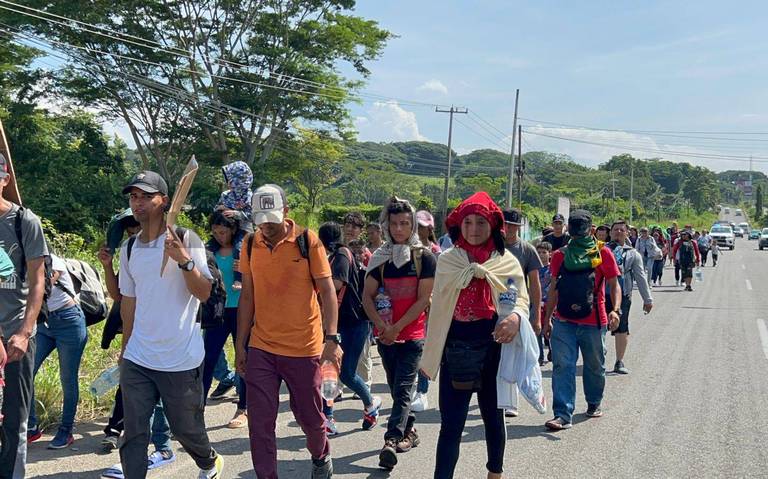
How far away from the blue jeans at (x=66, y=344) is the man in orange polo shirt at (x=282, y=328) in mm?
1735

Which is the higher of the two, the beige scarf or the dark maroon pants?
the beige scarf

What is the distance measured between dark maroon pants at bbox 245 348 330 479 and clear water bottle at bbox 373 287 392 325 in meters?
0.95

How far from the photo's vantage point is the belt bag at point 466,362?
12.1 ft

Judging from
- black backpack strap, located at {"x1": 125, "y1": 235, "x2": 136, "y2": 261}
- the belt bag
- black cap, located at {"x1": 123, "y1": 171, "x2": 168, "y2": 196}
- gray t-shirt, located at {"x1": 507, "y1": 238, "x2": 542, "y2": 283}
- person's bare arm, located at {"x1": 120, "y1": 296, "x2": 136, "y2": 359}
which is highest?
black cap, located at {"x1": 123, "y1": 171, "x2": 168, "y2": 196}

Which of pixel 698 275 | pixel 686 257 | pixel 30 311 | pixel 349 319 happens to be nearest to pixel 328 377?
pixel 349 319

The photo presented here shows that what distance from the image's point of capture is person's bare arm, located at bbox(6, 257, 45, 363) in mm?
3373

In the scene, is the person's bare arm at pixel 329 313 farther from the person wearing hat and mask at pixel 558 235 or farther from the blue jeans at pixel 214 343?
the person wearing hat and mask at pixel 558 235

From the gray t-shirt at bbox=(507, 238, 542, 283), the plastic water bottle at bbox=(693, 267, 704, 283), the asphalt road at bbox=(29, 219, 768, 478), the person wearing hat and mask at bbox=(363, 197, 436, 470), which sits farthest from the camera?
the plastic water bottle at bbox=(693, 267, 704, 283)

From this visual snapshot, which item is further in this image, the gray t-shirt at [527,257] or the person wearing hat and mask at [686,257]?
the person wearing hat and mask at [686,257]

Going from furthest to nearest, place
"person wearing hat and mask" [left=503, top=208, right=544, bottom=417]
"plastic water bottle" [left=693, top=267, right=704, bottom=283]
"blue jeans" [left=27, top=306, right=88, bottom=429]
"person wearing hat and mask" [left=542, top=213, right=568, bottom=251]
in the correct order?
"plastic water bottle" [left=693, top=267, right=704, bottom=283], "person wearing hat and mask" [left=542, top=213, right=568, bottom=251], "person wearing hat and mask" [left=503, top=208, right=544, bottom=417], "blue jeans" [left=27, top=306, right=88, bottom=429]

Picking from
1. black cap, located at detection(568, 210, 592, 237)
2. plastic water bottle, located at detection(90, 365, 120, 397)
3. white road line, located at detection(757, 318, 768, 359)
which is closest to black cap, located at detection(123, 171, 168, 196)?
plastic water bottle, located at detection(90, 365, 120, 397)

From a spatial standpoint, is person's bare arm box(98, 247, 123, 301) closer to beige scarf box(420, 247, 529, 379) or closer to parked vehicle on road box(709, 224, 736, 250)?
beige scarf box(420, 247, 529, 379)

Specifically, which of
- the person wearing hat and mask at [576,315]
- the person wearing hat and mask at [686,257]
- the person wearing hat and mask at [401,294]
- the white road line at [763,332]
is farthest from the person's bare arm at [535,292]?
the person wearing hat and mask at [686,257]

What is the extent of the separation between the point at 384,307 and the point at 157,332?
5.73ft
